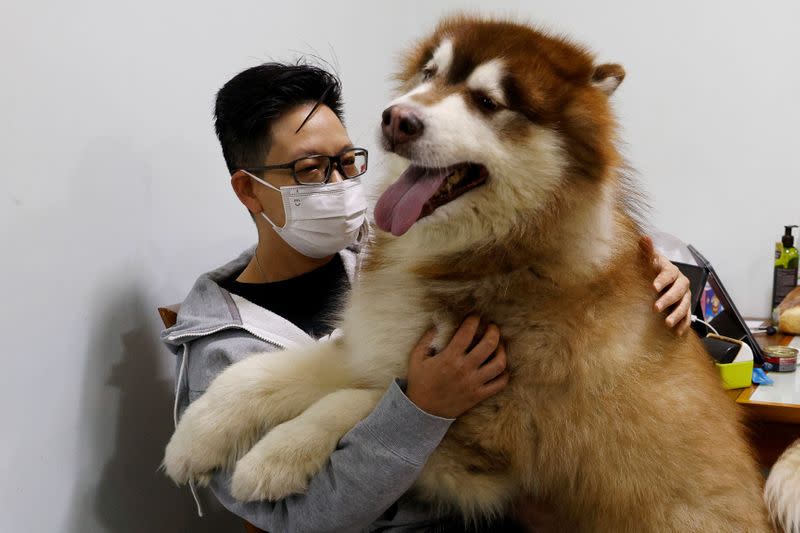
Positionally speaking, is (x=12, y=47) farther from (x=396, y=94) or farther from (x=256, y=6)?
(x=256, y=6)

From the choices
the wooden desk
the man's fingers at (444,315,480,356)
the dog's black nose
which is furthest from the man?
the wooden desk

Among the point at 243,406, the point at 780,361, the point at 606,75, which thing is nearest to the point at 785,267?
the point at 780,361

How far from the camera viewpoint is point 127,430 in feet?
5.67

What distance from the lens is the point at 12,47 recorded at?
54.9 inches

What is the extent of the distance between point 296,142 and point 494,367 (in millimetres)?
769

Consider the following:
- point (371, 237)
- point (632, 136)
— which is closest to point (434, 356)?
point (371, 237)

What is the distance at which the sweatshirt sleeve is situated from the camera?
1.16 m

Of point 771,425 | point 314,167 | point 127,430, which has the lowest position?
point 771,425

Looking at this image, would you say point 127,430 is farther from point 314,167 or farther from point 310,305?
point 314,167

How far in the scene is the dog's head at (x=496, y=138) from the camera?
1116mm

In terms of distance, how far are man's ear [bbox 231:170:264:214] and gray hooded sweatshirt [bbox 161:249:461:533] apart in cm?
32

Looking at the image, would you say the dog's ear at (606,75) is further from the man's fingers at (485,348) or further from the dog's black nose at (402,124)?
the man's fingers at (485,348)

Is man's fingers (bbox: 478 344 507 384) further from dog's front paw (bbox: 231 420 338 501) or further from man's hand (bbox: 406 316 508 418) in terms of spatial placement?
dog's front paw (bbox: 231 420 338 501)

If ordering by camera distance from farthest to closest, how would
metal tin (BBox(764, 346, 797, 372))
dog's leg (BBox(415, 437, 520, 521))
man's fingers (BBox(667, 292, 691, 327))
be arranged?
metal tin (BBox(764, 346, 797, 372))
man's fingers (BBox(667, 292, 691, 327))
dog's leg (BBox(415, 437, 520, 521))
